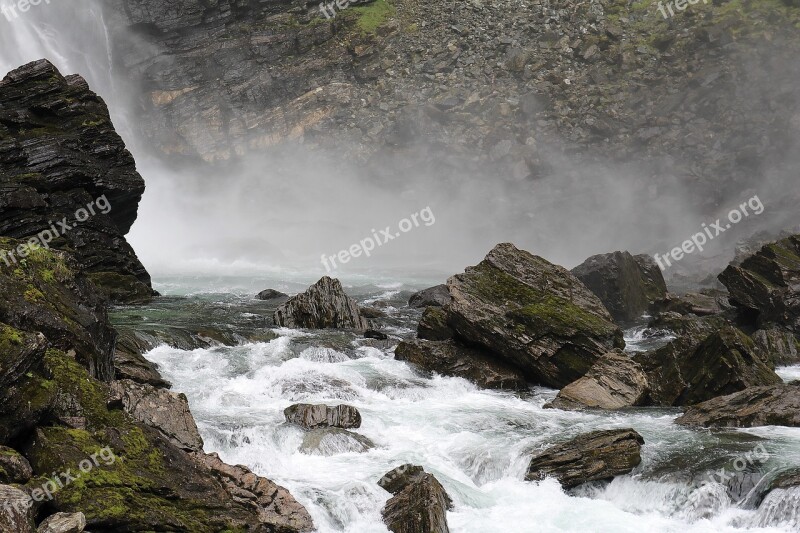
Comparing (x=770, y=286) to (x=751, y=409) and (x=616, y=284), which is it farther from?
(x=751, y=409)

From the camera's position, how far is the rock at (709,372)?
15.1m

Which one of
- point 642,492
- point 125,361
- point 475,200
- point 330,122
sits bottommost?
point 642,492

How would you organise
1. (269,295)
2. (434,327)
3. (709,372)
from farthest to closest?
(269,295)
(434,327)
(709,372)

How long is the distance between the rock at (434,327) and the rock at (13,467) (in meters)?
14.2

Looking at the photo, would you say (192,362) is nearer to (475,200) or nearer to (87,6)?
(475,200)

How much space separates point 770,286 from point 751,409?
10.8 meters

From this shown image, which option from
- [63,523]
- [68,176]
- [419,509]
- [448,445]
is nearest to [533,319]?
[448,445]

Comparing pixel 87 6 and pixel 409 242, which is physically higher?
pixel 87 6

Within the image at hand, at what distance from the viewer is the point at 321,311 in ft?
74.6

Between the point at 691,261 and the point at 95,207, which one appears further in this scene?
the point at 691,261

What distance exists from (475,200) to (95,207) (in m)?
36.0

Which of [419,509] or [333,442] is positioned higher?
[333,442]

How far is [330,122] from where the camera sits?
59.5 m

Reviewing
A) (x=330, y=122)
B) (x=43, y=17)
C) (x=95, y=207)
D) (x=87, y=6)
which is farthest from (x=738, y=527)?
(x=87, y=6)
